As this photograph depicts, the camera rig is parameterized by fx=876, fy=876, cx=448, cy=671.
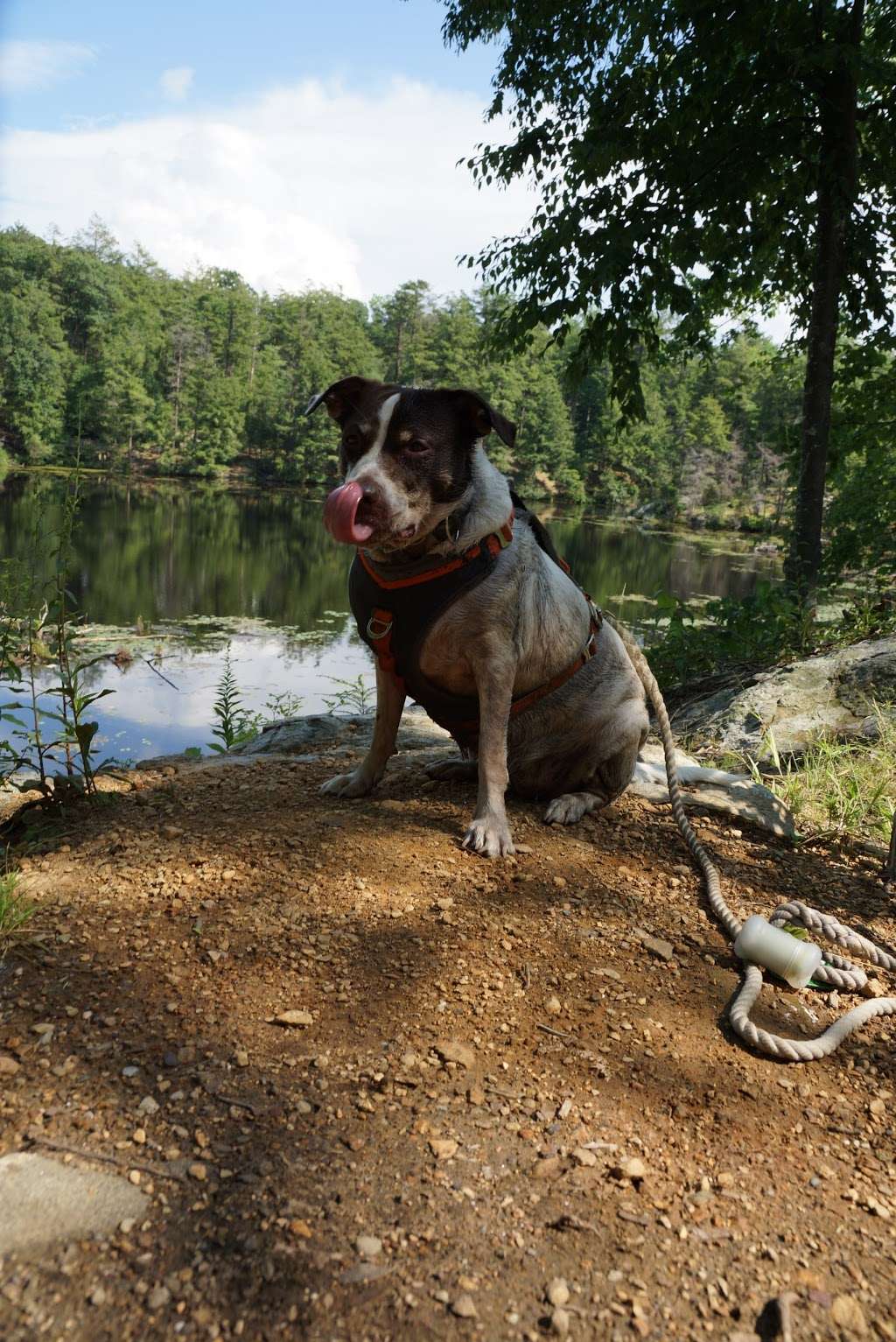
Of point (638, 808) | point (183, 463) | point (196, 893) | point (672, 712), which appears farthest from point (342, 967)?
point (183, 463)

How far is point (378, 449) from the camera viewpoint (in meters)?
3.55

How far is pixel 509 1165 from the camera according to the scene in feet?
6.74

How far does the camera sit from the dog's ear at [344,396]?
378 cm

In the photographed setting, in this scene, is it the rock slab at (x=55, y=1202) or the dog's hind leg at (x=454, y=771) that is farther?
the dog's hind leg at (x=454, y=771)

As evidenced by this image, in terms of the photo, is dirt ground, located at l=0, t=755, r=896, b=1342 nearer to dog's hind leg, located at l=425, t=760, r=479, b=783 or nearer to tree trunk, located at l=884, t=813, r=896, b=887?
tree trunk, located at l=884, t=813, r=896, b=887

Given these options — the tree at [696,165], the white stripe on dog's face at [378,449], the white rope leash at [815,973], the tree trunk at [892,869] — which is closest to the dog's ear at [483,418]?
the white stripe on dog's face at [378,449]

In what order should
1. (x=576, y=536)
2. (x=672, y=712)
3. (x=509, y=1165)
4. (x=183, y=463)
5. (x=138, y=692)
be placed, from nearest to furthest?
(x=509, y=1165) < (x=672, y=712) < (x=138, y=692) < (x=576, y=536) < (x=183, y=463)

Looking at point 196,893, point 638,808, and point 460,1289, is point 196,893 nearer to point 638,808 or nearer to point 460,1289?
point 460,1289

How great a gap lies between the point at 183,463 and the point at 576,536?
3906 cm

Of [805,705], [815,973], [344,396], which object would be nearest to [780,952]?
[815,973]

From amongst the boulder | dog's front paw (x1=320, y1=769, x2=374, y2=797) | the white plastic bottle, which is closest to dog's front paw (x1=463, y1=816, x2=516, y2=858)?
dog's front paw (x1=320, y1=769, x2=374, y2=797)

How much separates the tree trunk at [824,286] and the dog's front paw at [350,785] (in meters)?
6.51

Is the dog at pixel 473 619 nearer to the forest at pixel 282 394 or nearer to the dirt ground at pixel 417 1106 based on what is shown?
the dirt ground at pixel 417 1106

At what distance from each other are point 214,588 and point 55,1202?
2628 cm
